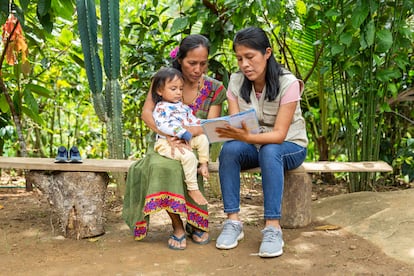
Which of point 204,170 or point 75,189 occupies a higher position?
point 204,170

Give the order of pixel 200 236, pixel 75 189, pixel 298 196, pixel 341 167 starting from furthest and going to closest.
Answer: pixel 341 167 → pixel 298 196 → pixel 75 189 → pixel 200 236

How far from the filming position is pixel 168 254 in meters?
3.20

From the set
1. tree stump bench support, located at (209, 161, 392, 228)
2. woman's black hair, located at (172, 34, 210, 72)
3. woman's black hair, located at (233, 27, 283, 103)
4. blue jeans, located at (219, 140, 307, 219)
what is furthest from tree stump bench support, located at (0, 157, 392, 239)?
woman's black hair, located at (172, 34, 210, 72)

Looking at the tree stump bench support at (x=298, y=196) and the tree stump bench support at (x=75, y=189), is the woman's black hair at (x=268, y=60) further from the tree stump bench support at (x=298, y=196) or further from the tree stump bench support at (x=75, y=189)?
the tree stump bench support at (x=75, y=189)

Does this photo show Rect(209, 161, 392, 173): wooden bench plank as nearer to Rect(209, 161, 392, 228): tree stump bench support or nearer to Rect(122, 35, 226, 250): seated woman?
Rect(209, 161, 392, 228): tree stump bench support

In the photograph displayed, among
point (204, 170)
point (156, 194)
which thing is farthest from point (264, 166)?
point (156, 194)

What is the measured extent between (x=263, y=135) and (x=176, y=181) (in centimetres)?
56

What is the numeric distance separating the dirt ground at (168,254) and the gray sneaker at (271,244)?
36mm

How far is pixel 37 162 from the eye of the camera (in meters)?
3.53

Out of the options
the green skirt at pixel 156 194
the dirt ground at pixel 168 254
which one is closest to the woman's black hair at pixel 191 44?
the green skirt at pixel 156 194

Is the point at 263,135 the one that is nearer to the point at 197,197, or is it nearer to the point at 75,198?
the point at 197,197

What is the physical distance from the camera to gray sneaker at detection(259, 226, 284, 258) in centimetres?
310

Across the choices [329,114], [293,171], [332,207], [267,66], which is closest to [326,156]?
[329,114]

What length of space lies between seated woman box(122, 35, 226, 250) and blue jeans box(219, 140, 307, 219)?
17 centimetres
